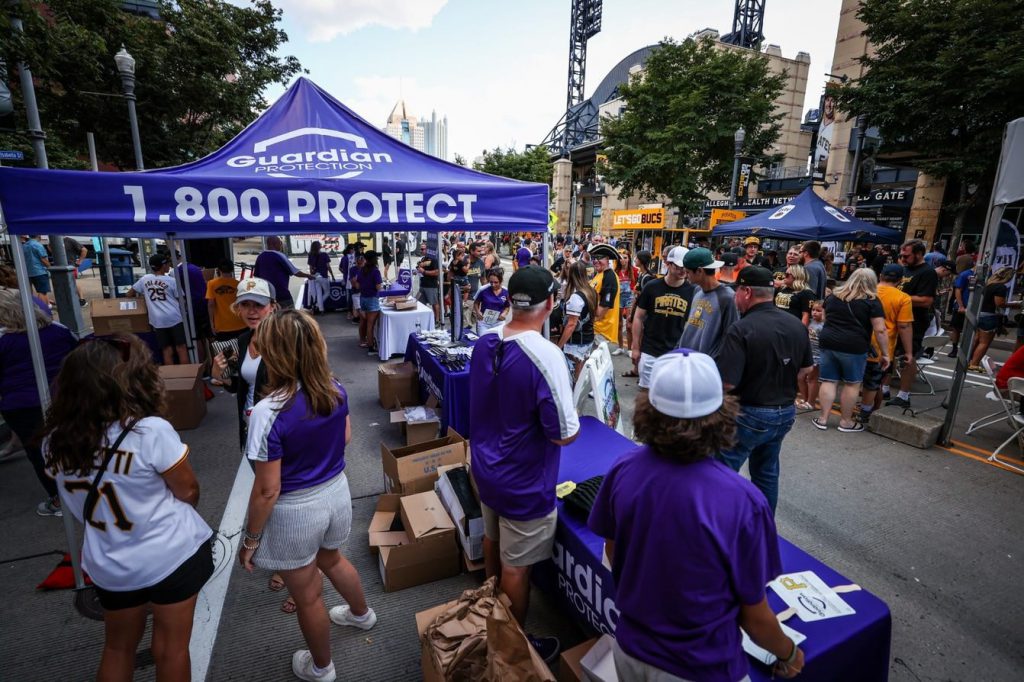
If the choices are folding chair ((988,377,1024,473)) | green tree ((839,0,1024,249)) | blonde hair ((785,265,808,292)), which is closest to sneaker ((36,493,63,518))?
blonde hair ((785,265,808,292))

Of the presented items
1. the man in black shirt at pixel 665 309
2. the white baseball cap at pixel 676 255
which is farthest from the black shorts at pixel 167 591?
the white baseball cap at pixel 676 255

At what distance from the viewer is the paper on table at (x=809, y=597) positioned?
7.31 feet

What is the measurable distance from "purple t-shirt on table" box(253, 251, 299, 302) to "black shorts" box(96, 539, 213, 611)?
6.42 meters

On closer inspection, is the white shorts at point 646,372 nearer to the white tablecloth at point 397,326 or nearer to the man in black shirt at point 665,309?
the man in black shirt at point 665,309

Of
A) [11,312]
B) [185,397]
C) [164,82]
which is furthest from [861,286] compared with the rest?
[164,82]

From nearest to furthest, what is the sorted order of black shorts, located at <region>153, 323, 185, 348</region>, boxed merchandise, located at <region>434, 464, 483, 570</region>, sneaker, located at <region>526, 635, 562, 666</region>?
sneaker, located at <region>526, 635, 562, 666</region>
boxed merchandise, located at <region>434, 464, 483, 570</region>
black shorts, located at <region>153, 323, 185, 348</region>

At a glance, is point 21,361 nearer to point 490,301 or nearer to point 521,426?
point 521,426

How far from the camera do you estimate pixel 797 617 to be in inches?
86.4

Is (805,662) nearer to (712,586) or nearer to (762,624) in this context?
(762,624)

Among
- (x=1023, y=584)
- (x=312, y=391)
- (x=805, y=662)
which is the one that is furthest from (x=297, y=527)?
(x=1023, y=584)

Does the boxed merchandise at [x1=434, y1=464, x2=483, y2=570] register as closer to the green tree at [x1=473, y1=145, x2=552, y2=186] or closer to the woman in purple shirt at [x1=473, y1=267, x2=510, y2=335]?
the woman in purple shirt at [x1=473, y1=267, x2=510, y2=335]

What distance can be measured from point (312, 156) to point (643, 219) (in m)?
21.0

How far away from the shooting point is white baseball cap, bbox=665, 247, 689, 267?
5035 mm

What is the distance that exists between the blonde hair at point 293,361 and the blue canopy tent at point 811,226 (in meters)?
9.61
